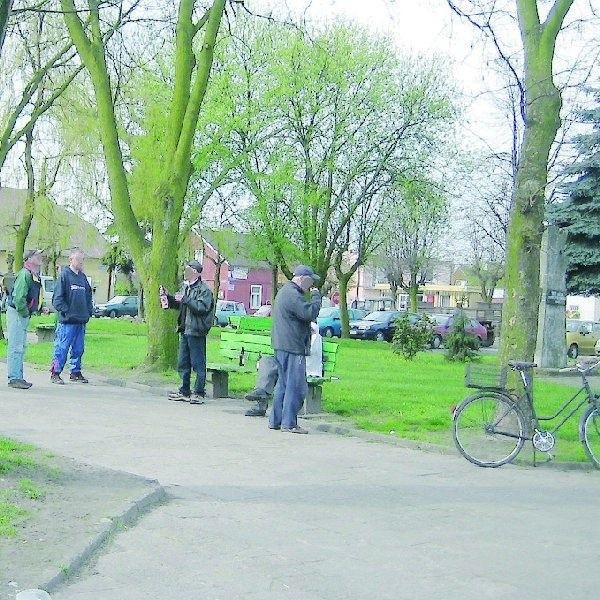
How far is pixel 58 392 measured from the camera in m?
14.4

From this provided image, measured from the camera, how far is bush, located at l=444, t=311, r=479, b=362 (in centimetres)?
2716

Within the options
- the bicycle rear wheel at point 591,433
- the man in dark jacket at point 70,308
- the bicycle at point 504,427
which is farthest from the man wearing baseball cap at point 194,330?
the bicycle rear wheel at point 591,433

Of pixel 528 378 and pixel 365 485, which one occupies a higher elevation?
pixel 528 378

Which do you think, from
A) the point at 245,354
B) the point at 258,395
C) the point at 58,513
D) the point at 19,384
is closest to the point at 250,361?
the point at 245,354

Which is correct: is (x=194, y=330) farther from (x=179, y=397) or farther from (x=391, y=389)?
(x=391, y=389)

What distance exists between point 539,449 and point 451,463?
0.91m

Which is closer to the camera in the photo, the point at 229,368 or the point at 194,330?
the point at 194,330

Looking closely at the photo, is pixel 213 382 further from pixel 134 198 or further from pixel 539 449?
pixel 134 198

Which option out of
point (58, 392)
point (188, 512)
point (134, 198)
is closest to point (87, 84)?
point (134, 198)

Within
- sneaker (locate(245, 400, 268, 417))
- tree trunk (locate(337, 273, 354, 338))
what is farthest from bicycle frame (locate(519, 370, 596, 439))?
tree trunk (locate(337, 273, 354, 338))

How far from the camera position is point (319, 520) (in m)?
6.96

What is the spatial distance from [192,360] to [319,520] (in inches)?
286

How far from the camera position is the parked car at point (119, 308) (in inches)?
2746

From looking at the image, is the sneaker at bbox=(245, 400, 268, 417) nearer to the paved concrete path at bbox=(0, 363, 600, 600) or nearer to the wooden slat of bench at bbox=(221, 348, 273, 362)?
the paved concrete path at bbox=(0, 363, 600, 600)
